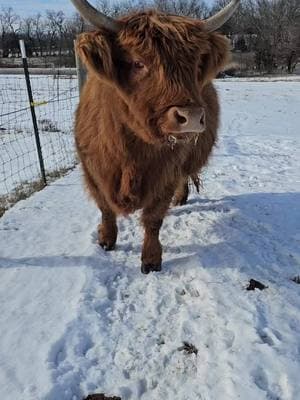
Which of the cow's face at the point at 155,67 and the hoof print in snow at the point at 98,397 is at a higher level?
the cow's face at the point at 155,67

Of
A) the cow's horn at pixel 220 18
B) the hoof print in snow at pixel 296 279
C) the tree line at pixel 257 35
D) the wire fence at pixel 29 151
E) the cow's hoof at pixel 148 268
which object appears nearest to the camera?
the cow's horn at pixel 220 18

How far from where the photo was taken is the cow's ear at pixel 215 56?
3158mm

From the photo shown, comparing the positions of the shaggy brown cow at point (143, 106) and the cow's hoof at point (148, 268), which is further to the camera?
the cow's hoof at point (148, 268)

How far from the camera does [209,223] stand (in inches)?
183

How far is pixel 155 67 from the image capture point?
2750mm

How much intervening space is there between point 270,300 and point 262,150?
537cm

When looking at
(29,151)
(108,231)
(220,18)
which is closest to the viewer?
(220,18)

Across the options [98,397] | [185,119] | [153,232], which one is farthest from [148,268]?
[185,119]

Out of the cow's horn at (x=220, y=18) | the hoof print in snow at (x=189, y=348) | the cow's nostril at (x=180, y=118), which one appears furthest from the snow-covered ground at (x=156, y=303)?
the cow's horn at (x=220, y=18)

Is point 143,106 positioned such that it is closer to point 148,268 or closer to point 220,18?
point 220,18

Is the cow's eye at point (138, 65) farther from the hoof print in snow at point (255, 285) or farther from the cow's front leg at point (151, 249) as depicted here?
the hoof print in snow at point (255, 285)

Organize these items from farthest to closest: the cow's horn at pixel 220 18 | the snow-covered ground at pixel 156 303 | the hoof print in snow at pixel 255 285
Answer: the hoof print in snow at pixel 255 285 → the cow's horn at pixel 220 18 → the snow-covered ground at pixel 156 303

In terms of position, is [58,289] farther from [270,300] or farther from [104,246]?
[270,300]

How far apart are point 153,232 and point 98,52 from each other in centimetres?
159
